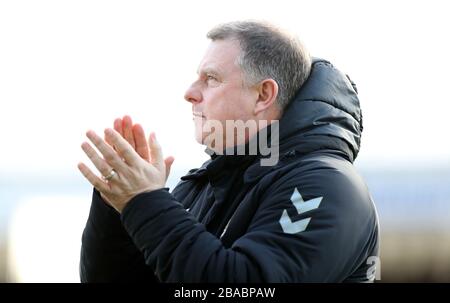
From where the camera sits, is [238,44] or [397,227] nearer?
[238,44]

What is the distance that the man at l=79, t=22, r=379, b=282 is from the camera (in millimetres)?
2555

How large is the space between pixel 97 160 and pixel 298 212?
2.07 ft

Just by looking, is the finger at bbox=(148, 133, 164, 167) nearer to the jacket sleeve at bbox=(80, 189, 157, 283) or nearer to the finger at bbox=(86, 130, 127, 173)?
the finger at bbox=(86, 130, 127, 173)

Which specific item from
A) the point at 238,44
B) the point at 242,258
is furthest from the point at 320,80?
the point at 242,258

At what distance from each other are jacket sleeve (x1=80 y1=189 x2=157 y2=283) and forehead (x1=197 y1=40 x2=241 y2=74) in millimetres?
604

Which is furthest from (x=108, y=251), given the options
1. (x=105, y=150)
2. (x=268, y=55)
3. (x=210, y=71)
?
(x=268, y=55)

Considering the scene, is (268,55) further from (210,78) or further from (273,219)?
(273,219)

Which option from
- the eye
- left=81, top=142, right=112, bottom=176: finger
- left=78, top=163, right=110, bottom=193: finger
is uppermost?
the eye

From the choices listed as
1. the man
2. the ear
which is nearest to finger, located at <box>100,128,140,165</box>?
the man

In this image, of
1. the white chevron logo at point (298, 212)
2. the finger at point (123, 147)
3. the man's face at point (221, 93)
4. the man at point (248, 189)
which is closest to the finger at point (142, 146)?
the man at point (248, 189)

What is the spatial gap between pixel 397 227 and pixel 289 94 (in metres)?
7.83

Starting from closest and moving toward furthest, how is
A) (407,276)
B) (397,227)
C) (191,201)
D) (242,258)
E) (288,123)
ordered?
1. (242,258)
2. (288,123)
3. (191,201)
4. (407,276)
5. (397,227)

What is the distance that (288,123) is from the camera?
2.96 meters
